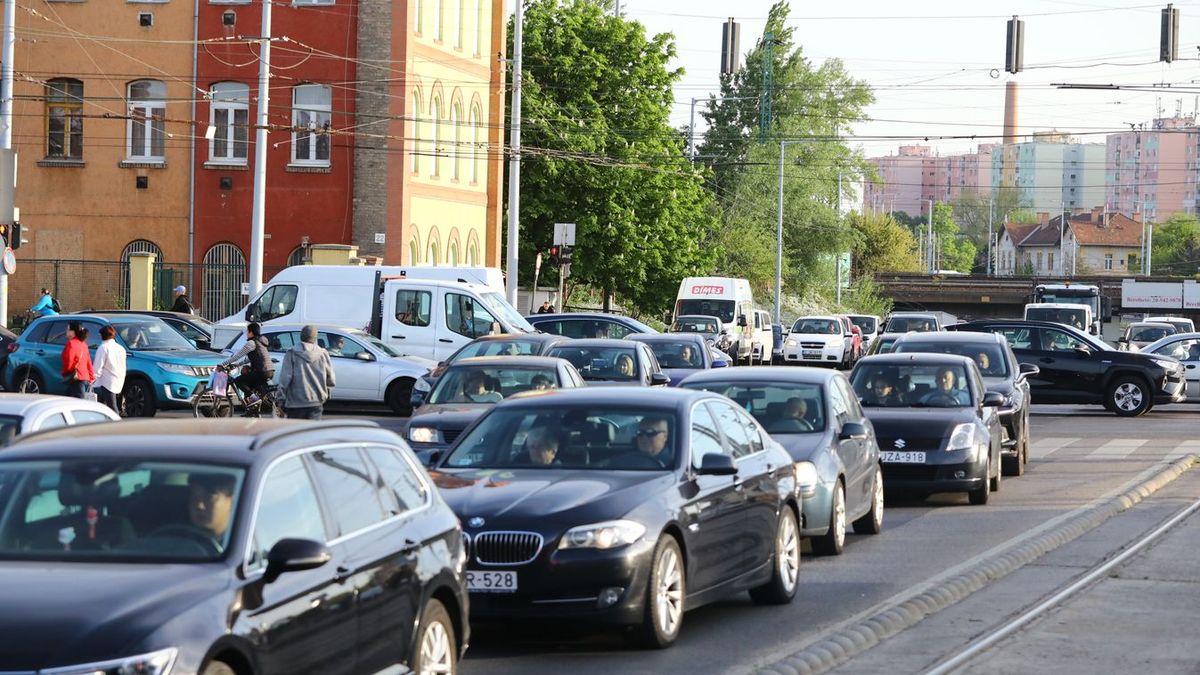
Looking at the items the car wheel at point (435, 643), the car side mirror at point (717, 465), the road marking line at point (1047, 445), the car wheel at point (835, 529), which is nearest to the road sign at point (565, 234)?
the road marking line at point (1047, 445)

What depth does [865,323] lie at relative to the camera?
234 ft

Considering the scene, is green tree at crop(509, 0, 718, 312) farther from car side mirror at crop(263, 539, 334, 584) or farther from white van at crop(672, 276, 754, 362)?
car side mirror at crop(263, 539, 334, 584)

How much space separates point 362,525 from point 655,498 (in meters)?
2.89

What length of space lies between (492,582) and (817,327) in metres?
52.2

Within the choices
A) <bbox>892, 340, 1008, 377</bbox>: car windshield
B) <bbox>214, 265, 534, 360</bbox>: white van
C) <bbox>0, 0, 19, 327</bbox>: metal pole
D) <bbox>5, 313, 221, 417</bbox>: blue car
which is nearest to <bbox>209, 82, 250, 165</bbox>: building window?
<bbox>0, 0, 19, 327</bbox>: metal pole

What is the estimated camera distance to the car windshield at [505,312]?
109 feet

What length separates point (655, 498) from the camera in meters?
10.2

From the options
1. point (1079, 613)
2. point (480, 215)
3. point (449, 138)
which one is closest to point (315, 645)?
point (1079, 613)

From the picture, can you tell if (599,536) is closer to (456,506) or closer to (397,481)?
(456,506)

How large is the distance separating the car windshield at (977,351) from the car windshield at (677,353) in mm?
6551

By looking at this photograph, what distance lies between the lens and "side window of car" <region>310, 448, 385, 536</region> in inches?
293

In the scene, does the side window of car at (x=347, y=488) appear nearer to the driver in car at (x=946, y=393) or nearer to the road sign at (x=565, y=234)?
the driver in car at (x=946, y=393)

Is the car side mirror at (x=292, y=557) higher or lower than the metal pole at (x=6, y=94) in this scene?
lower

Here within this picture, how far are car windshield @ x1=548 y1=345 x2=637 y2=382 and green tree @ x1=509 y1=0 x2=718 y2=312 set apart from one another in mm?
37831
